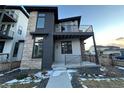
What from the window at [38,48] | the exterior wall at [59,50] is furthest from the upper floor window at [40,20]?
the exterior wall at [59,50]

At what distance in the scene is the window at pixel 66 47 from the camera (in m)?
11.1

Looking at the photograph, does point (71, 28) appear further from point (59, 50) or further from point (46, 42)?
point (46, 42)

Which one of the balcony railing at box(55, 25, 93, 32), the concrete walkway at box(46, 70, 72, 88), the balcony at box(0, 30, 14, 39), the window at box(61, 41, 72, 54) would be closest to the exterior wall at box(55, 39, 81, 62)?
the window at box(61, 41, 72, 54)

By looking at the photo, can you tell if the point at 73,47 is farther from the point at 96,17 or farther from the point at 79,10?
the point at 96,17

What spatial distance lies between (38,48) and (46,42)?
3.13ft

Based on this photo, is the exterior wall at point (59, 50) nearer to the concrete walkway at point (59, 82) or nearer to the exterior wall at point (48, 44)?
the exterior wall at point (48, 44)

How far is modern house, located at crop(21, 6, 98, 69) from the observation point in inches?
343

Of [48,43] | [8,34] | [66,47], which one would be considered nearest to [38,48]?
[48,43]

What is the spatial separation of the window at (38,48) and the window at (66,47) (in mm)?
2993

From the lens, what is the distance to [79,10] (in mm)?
12656

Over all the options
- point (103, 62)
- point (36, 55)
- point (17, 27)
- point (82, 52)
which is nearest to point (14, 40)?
point (17, 27)

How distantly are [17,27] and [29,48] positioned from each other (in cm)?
559

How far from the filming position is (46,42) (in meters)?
9.08
